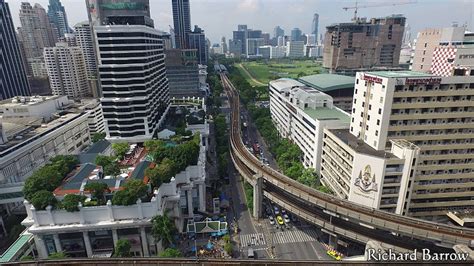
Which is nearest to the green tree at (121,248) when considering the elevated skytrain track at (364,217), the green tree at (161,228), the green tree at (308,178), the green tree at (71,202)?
the green tree at (161,228)

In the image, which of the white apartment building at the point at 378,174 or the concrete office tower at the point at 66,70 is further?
the concrete office tower at the point at 66,70

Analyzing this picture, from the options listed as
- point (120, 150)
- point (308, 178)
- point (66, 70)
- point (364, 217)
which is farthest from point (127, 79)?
point (66, 70)

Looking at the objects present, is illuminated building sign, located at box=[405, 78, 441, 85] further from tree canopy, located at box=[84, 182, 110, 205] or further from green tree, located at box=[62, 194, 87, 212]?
green tree, located at box=[62, 194, 87, 212]

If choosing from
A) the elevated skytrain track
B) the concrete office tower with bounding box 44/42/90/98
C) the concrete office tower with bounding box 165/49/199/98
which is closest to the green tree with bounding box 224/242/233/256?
the elevated skytrain track

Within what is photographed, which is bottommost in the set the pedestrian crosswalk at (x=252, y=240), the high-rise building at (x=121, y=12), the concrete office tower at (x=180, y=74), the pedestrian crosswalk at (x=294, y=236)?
the pedestrian crosswalk at (x=294, y=236)

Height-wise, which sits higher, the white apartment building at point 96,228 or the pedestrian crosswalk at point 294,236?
the white apartment building at point 96,228

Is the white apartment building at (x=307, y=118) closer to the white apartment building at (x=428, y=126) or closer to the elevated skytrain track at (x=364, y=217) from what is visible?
the white apartment building at (x=428, y=126)

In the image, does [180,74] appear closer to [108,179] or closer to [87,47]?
[87,47]
